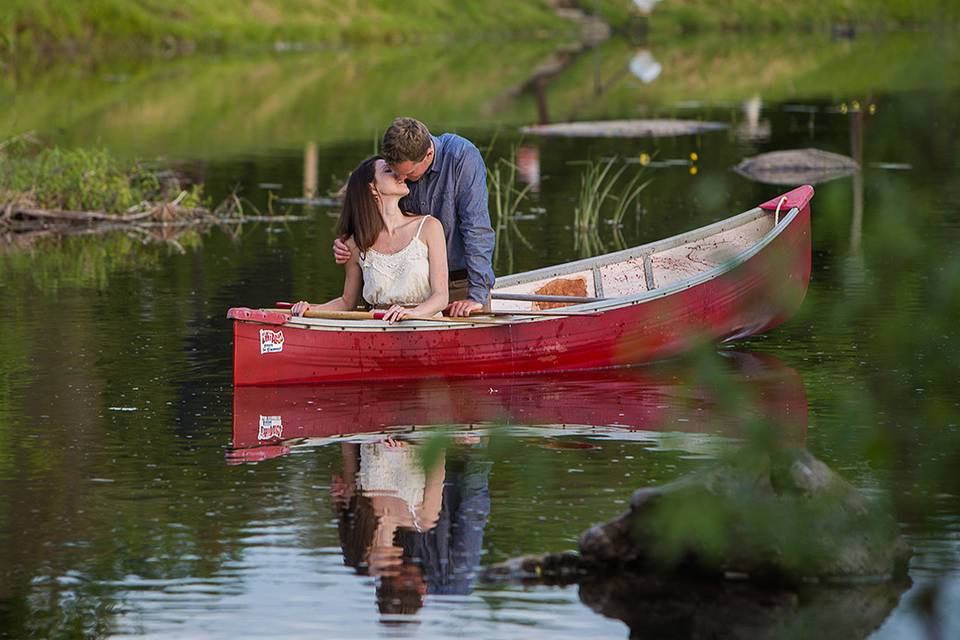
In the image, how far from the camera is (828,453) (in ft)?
32.1

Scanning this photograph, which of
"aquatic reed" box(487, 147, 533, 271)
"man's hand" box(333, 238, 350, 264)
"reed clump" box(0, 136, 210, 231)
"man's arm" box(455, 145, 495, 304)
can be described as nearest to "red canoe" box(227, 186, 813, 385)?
"man's hand" box(333, 238, 350, 264)

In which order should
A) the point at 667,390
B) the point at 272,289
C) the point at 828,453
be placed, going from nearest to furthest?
the point at 828,453, the point at 667,390, the point at 272,289

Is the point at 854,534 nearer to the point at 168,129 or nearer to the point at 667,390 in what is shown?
the point at 667,390

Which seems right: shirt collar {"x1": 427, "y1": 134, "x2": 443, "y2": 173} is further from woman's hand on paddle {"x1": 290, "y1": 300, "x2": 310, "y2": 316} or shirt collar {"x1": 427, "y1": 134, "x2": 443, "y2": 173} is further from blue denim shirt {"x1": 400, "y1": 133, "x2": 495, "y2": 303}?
woman's hand on paddle {"x1": 290, "y1": 300, "x2": 310, "y2": 316}

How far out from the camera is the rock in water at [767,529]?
22.5 ft

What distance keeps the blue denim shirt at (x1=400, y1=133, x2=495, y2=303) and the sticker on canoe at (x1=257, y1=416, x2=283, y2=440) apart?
1.51 metres

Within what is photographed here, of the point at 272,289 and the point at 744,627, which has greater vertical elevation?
the point at 272,289

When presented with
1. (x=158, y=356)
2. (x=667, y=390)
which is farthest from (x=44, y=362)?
(x=667, y=390)

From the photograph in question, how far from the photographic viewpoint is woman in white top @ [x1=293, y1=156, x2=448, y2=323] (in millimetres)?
10922

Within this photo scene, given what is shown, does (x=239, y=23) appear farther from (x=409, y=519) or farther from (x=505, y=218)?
(x=409, y=519)

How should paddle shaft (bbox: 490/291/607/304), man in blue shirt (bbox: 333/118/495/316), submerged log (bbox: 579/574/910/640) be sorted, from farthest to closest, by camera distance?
paddle shaft (bbox: 490/291/607/304) < man in blue shirt (bbox: 333/118/495/316) < submerged log (bbox: 579/574/910/640)

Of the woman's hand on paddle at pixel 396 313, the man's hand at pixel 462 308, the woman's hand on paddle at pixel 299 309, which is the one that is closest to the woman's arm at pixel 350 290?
the woman's hand on paddle at pixel 299 309

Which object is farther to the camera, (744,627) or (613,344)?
(613,344)

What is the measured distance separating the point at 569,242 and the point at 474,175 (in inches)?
327
